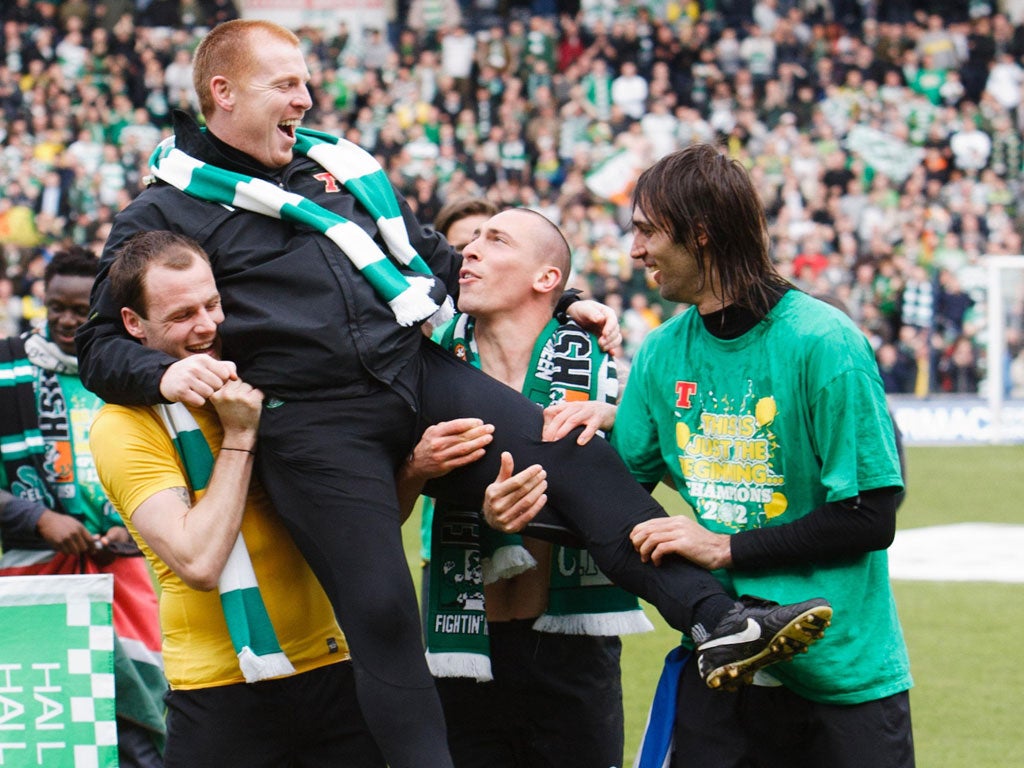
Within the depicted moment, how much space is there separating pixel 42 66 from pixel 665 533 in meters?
23.4

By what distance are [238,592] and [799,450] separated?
1400mm

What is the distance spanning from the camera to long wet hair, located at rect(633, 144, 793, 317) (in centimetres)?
357

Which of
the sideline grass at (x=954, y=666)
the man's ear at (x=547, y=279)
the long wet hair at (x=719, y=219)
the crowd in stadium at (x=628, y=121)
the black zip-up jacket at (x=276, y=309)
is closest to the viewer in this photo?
the long wet hair at (x=719, y=219)

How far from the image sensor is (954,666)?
7832 mm

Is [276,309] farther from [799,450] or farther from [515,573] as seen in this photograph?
[799,450]

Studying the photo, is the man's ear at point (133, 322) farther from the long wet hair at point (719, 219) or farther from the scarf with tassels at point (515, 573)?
the long wet hair at point (719, 219)

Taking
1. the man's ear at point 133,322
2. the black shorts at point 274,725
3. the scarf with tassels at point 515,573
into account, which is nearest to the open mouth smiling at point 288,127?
the man's ear at point 133,322

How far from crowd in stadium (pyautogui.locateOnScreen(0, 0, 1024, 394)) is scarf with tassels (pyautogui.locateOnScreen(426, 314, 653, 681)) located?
15.1 meters

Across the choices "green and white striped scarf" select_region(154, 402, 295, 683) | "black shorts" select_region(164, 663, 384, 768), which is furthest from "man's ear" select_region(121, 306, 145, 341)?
"black shorts" select_region(164, 663, 384, 768)

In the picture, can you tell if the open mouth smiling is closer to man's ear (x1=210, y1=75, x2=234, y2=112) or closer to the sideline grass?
man's ear (x1=210, y1=75, x2=234, y2=112)

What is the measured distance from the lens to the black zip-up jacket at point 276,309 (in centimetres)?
375

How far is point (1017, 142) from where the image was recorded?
2389 cm

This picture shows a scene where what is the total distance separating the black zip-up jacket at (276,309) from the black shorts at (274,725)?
2.41 ft

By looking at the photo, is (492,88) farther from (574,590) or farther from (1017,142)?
(574,590)
